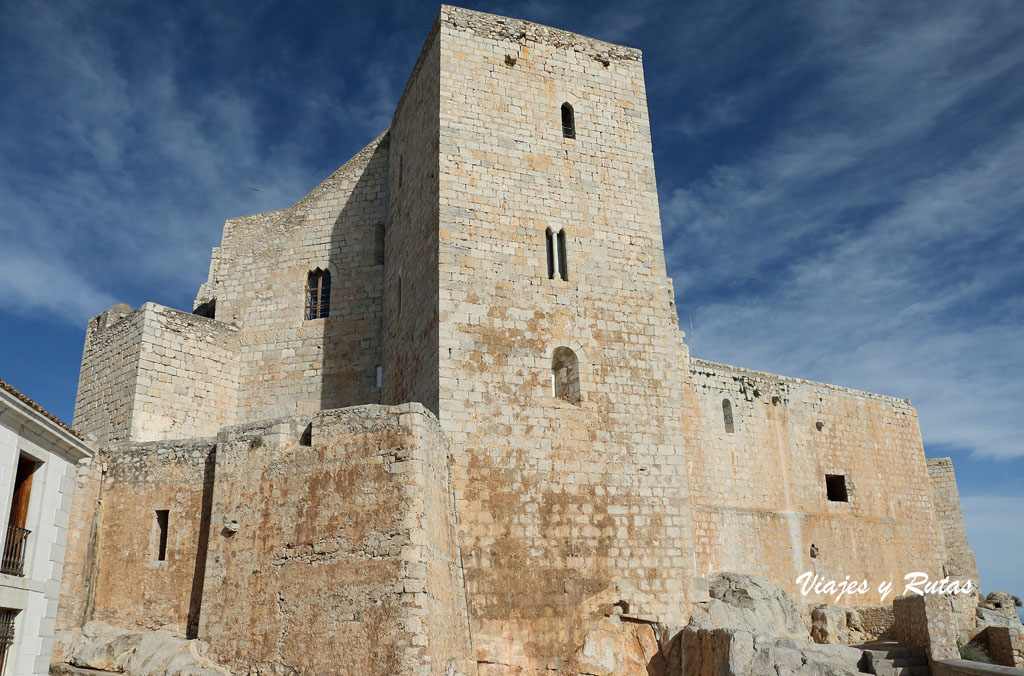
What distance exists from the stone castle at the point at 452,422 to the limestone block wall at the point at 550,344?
0.13 feet

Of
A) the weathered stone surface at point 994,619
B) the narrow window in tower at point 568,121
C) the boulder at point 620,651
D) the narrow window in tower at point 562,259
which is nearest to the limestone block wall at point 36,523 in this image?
the boulder at point 620,651

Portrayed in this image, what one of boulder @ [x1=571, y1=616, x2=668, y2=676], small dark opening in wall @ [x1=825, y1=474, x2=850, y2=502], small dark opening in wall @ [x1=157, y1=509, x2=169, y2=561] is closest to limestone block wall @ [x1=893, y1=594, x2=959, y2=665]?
boulder @ [x1=571, y1=616, x2=668, y2=676]

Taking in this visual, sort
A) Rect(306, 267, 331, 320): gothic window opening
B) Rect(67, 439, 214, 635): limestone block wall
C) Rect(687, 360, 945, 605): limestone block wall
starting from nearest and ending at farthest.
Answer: Rect(67, 439, 214, 635): limestone block wall → Rect(306, 267, 331, 320): gothic window opening → Rect(687, 360, 945, 605): limestone block wall

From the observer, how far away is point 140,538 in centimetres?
1298

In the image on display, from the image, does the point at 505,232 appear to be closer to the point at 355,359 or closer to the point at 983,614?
the point at 355,359

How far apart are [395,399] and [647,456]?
Result: 4652 mm

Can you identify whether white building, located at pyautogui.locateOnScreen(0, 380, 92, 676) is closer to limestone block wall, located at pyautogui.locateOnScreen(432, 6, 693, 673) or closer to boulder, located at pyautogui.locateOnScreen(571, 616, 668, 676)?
limestone block wall, located at pyautogui.locateOnScreen(432, 6, 693, 673)

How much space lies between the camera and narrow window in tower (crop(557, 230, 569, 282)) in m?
14.8

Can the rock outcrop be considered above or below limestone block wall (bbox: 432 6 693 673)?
below

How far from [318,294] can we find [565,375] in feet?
21.5

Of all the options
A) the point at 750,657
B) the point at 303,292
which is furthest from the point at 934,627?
the point at 303,292

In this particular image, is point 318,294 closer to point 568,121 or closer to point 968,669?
point 568,121

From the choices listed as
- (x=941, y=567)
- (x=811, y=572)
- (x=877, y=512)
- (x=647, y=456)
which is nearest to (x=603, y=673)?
(x=647, y=456)

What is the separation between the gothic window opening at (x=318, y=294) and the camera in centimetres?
1828
